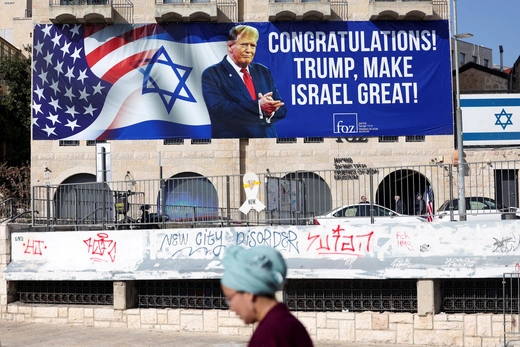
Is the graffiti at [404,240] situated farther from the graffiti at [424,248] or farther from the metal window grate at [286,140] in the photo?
the metal window grate at [286,140]

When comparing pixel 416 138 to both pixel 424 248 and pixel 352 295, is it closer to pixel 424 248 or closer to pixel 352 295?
pixel 352 295

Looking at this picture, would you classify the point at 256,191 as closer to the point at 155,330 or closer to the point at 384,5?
the point at 155,330

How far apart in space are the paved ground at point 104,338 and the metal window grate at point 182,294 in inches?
25.2

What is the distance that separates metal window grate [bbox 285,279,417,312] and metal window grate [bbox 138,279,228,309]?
1.43m

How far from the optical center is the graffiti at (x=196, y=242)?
50.3 ft

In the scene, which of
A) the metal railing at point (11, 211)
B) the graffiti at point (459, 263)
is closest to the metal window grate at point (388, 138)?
the metal railing at point (11, 211)

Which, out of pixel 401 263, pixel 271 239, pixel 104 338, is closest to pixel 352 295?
pixel 401 263

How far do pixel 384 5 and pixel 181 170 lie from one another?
1244cm

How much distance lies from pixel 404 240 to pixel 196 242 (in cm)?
398

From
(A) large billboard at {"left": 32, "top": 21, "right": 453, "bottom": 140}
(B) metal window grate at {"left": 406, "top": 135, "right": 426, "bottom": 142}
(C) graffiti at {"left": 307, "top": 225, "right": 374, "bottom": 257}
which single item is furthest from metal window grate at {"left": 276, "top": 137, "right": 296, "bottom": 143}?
(C) graffiti at {"left": 307, "top": 225, "right": 374, "bottom": 257}

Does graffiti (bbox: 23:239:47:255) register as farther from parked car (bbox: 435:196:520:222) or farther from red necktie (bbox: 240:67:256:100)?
red necktie (bbox: 240:67:256:100)

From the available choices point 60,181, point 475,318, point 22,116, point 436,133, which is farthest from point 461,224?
point 22,116

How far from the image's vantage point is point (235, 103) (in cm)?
3794

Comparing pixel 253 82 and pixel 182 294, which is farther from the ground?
pixel 253 82
